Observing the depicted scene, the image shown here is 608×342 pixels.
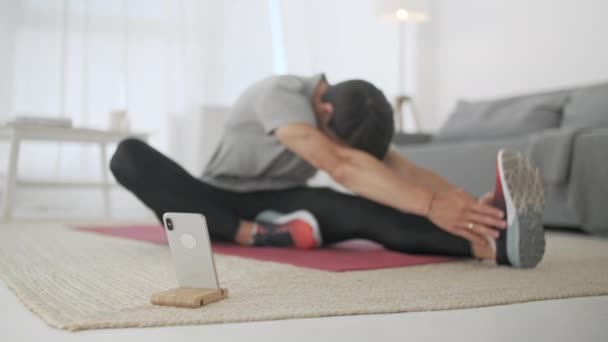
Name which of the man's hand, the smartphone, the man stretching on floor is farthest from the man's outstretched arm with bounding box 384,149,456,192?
the smartphone

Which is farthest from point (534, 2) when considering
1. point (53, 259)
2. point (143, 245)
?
point (53, 259)

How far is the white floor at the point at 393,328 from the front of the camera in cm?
75

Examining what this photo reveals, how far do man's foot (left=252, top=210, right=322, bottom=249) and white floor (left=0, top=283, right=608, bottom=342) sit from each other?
27.5 inches

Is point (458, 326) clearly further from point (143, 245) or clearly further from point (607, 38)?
point (607, 38)

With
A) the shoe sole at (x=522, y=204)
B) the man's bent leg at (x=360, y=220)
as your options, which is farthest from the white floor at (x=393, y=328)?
the man's bent leg at (x=360, y=220)

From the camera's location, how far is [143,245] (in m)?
1.77

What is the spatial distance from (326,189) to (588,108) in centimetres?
159

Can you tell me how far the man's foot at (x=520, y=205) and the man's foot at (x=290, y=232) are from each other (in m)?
0.45

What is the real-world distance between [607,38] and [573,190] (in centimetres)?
128

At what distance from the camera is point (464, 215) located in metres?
1.34

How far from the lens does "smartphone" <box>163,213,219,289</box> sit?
2.91ft

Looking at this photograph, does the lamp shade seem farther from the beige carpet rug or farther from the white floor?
the white floor

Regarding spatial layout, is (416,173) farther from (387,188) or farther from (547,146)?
(547,146)

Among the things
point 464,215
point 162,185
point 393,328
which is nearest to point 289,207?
point 162,185
